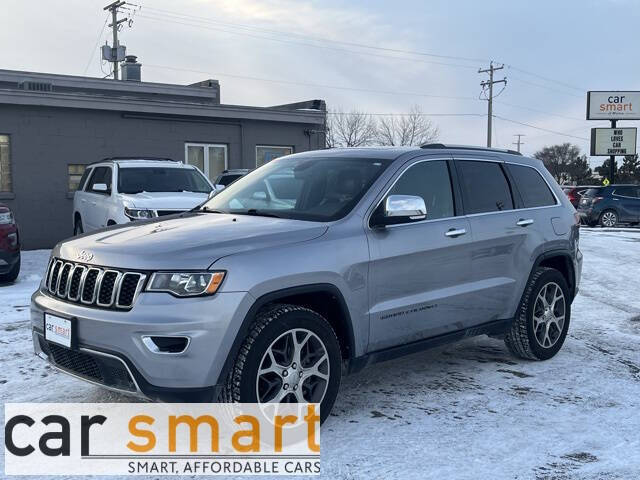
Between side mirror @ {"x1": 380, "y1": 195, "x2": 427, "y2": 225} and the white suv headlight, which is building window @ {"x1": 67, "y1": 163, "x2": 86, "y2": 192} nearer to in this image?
the white suv headlight

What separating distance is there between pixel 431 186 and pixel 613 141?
37.4 meters

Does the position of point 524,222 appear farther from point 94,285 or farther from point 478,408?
point 94,285

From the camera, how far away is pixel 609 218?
78.8 ft

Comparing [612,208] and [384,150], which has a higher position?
[384,150]

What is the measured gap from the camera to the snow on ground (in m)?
3.75

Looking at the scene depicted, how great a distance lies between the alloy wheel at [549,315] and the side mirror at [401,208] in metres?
1.90

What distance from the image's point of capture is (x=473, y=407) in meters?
4.67

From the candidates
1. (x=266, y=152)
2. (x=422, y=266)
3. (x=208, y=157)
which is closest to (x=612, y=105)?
(x=266, y=152)

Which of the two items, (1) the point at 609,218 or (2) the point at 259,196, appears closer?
(2) the point at 259,196

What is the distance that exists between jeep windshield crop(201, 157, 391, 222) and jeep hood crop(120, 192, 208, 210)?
4637 mm

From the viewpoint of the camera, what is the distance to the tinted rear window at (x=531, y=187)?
588 centimetres

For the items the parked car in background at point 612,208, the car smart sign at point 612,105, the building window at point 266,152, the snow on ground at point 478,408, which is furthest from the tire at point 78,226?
the car smart sign at point 612,105

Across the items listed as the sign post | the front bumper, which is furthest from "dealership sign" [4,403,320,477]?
the sign post

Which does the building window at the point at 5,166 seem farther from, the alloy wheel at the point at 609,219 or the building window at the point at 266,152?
the alloy wheel at the point at 609,219
